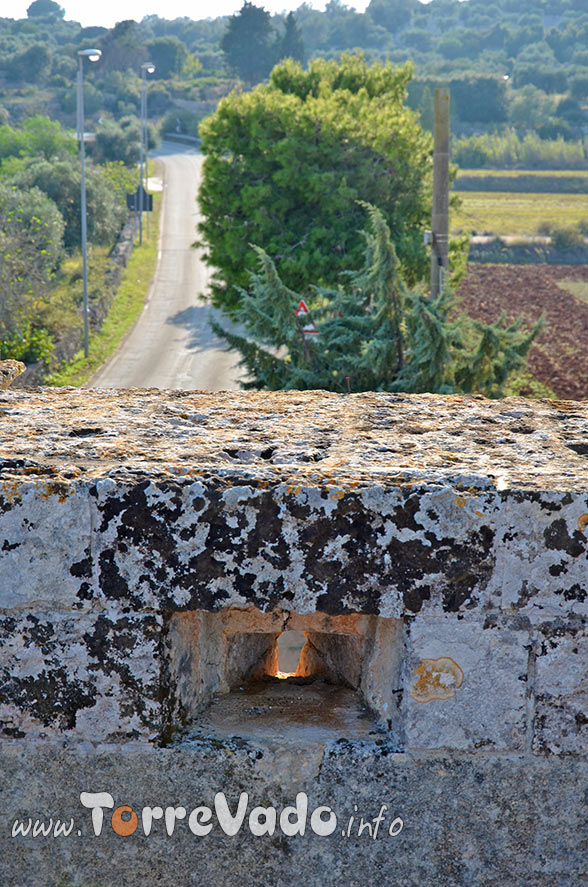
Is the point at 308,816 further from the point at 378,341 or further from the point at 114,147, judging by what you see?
the point at 114,147

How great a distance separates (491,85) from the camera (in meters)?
136

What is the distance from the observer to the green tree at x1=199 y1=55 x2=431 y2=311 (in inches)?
1201

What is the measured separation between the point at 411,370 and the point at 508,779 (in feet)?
39.6

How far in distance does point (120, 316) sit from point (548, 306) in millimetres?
17312

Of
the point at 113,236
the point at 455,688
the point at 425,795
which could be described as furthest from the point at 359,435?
the point at 113,236

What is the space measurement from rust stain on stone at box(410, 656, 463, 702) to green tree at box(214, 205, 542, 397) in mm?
11759

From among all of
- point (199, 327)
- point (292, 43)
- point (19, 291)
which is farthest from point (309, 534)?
point (292, 43)

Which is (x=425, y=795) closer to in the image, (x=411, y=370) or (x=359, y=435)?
(x=359, y=435)

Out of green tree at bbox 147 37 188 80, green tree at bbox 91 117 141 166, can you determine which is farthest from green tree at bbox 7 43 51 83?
green tree at bbox 91 117 141 166

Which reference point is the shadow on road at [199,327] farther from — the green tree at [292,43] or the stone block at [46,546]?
the green tree at [292,43]

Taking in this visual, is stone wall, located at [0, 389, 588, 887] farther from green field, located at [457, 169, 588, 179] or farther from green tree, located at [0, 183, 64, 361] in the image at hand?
green field, located at [457, 169, 588, 179]

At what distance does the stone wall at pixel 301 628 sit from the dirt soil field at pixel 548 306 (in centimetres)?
2026

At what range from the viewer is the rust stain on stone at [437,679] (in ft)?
7.18

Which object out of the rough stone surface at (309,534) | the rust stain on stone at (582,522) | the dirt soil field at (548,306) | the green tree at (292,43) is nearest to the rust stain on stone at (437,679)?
the rough stone surface at (309,534)
